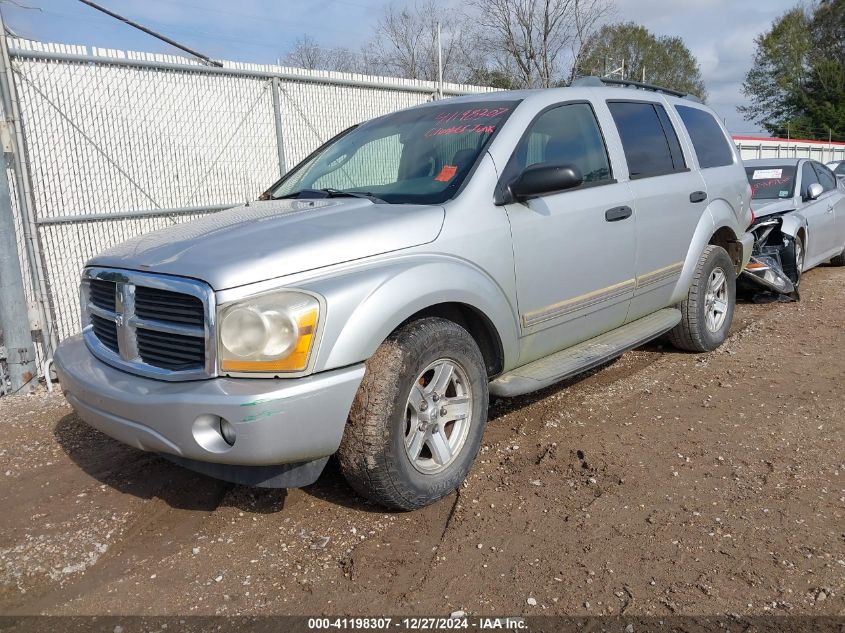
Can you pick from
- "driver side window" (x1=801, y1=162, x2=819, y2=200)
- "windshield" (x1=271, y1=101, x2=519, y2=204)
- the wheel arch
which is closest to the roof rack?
"windshield" (x1=271, y1=101, x2=519, y2=204)

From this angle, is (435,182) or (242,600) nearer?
(242,600)

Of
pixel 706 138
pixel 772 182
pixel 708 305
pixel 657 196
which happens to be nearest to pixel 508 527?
pixel 657 196

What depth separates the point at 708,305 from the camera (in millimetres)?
5500

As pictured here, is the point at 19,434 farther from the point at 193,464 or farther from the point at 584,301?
the point at 584,301

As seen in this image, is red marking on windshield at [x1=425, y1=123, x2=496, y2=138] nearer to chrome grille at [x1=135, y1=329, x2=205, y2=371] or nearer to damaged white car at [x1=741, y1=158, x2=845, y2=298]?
chrome grille at [x1=135, y1=329, x2=205, y2=371]

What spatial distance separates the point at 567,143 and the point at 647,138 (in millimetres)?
952

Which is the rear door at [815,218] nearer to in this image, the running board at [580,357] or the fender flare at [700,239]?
the fender flare at [700,239]

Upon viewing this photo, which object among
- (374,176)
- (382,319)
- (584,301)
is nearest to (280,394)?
(382,319)

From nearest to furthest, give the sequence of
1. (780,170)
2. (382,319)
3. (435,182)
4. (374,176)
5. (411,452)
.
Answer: (382,319) < (411,452) < (435,182) < (374,176) < (780,170)

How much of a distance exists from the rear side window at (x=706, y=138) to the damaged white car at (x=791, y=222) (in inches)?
76.2

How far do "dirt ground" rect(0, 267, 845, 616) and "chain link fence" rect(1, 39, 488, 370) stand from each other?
208 cm

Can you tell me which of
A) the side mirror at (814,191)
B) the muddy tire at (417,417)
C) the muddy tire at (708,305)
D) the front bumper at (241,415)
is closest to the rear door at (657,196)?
the muddy tire at (708,305)

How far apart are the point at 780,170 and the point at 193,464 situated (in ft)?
26.8

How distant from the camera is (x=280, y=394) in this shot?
8.45 ft
